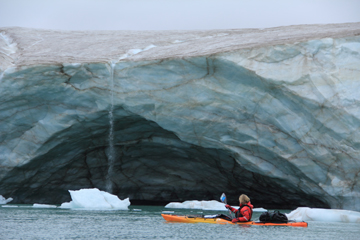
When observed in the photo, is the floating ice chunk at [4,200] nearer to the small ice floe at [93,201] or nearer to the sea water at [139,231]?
the small ice floe at [93,201]

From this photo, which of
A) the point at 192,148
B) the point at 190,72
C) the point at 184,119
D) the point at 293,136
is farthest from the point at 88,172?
the point at 293,136

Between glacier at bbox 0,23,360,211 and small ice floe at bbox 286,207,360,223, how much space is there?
5.05 feet

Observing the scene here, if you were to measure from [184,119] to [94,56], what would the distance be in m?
→ 3.69

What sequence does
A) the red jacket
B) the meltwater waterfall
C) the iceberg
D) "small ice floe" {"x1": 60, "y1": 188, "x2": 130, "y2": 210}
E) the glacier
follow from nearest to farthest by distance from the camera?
1. the red jacket
2. the glacier
3. the meltwater waterfall
4. "small ice floe" {"x1": 60, "y1": 188, "x2": 130, "y2": 210}
5. the iceberg

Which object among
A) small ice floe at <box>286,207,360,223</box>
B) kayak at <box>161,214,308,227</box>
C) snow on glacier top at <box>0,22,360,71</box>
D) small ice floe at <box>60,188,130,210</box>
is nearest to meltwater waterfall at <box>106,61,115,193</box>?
snow on glacier top at <box>0,22,360,71</box>

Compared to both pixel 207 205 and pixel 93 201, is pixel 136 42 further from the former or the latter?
pixel 207 205

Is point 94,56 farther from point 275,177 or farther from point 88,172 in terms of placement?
point 275,177

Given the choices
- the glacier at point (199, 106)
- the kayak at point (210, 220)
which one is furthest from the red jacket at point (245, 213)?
the glacier at point (199, 106)

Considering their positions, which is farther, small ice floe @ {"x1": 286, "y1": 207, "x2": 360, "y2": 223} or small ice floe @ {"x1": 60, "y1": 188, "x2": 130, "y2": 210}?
small ice floe @ {"x1": 60, "y1": 188, "x2": 130, "y2": 210}

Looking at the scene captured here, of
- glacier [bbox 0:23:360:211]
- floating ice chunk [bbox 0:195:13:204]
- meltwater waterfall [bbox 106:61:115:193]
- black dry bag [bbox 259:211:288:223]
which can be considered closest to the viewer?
black dry bag [bbox 259:211:288:223]

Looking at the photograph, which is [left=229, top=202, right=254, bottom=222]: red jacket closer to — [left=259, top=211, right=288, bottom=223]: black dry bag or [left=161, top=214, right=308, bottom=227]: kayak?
[left=161, top=214, right=308, bottom=227]: kayak

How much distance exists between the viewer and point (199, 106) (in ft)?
47.1

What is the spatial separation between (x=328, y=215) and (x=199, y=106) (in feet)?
16.3

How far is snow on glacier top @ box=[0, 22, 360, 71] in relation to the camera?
14328mm
